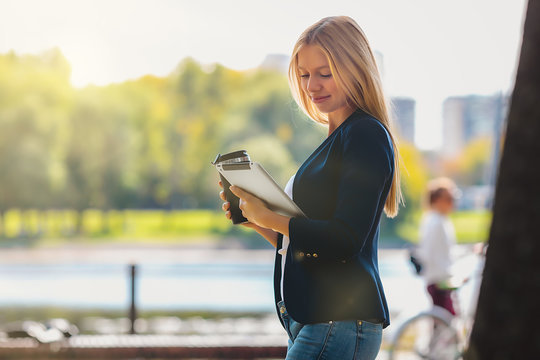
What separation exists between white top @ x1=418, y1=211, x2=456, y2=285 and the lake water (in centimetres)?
1132

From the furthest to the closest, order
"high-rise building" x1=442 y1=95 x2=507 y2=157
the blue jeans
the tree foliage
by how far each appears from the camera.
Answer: "high-rise building" x1=442 y1=95 x2=507 y2=157 → the tree foliage → the blue jeans

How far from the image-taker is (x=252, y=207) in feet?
5.65

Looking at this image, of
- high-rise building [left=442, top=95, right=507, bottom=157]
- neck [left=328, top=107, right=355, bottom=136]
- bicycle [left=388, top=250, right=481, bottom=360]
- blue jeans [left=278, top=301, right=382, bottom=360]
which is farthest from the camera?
high-rise building [left=442, top=95, right=507, bottom=157]

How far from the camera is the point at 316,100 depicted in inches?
68.1

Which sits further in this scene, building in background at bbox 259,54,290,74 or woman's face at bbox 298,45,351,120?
building in background at bbox 259,54,290,74

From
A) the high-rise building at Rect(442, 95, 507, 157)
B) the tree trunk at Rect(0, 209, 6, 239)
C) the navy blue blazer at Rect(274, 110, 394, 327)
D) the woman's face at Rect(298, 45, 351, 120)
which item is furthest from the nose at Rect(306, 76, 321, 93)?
the high-rise building at Rect(442, 95, 507, 157)

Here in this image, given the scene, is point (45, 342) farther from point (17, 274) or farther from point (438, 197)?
point (17, 274)

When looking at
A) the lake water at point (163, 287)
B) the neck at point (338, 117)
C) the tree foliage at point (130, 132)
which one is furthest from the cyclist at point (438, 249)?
the tree foliage at point (130, 132)

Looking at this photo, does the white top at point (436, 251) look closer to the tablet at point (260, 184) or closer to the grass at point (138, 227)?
the tablet at point (260, 184)

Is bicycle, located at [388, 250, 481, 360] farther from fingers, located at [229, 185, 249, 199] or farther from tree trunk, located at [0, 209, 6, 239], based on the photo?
tree trunk, located at [0, 209, 6, 239]

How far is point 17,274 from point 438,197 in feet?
144

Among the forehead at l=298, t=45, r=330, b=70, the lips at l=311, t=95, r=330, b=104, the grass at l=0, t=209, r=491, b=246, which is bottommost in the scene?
the grass at l=0, t=209, r=491, b=246

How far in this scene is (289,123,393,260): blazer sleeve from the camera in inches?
61.0

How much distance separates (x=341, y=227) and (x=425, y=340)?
4.05 meters
